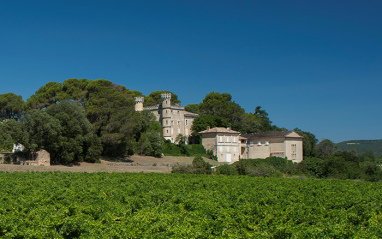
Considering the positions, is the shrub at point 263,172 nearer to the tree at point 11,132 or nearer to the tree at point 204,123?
the tree at point 11,132

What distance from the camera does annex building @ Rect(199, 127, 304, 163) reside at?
6594 cm

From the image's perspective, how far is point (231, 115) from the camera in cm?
8788

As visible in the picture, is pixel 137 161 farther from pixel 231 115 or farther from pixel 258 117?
pixel 258 117

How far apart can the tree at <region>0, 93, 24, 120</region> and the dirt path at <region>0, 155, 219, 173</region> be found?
28133 mm

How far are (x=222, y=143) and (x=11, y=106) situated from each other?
39.9 m

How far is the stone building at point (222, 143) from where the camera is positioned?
222 feet

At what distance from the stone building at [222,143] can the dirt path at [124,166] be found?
13.9 ft

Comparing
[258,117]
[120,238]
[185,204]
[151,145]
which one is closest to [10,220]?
[120,238]

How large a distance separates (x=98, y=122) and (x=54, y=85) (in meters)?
19.2

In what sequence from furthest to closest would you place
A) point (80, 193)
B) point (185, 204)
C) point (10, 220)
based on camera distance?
point (80, 193) < point (185, 204) < point (10, 220)

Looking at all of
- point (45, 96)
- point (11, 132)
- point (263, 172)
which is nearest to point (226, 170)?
point (263, 172)

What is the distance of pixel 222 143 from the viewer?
223ft

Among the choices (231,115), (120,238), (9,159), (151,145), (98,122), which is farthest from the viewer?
(231,115)

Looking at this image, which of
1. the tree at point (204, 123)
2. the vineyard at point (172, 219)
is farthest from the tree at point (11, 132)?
the tree at point (204, 123)
